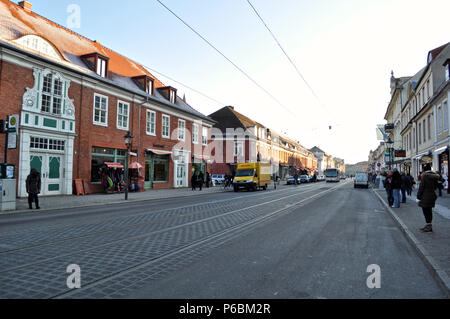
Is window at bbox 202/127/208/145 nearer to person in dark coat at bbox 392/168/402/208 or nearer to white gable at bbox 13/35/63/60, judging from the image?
white gable at bbox 13/35/63/60

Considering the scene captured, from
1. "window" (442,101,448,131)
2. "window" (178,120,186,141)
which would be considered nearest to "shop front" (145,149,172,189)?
"window" (178,120,186,141)

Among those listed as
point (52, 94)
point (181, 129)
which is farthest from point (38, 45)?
point (181, 129)

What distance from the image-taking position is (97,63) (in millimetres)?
22906

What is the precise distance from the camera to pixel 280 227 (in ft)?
28.1

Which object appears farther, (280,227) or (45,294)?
(280,227)

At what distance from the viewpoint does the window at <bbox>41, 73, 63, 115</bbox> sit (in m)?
18.4

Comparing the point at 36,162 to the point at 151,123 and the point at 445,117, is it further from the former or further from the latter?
the point at 445,117

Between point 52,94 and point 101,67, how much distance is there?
553 centimetres

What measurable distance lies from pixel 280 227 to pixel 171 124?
23103 millimetres

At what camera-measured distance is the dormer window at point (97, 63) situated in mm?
22750

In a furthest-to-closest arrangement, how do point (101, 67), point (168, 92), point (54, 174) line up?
point (168, 92)
point (101, 67)
point (54, 174)
